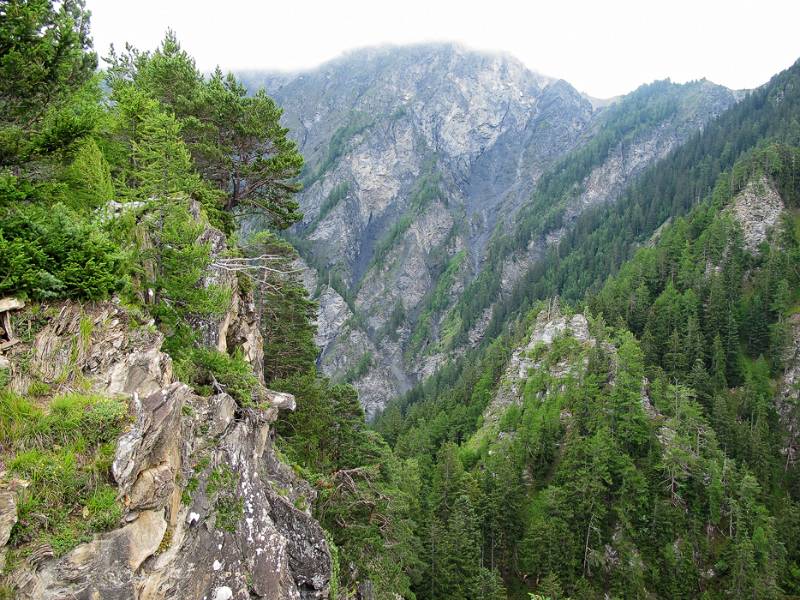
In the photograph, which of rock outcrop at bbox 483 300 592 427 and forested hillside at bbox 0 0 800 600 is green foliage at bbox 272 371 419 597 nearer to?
forested hillside at bbox 0 0 800 600

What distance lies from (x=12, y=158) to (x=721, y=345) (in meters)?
79.4

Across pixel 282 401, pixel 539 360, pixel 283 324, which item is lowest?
pixel 539 360

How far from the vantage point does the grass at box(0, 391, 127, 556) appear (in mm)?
7801

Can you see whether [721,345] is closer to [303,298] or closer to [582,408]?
[582,408]

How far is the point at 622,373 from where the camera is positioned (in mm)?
52125

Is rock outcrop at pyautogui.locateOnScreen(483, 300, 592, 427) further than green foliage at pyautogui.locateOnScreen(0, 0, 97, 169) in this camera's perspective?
Yes

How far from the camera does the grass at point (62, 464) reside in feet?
25.6

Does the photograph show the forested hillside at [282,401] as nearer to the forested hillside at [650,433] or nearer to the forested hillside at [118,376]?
the forested hillside at [118,376]

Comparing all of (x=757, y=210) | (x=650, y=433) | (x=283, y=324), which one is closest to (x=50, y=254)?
(x=283, y=324)

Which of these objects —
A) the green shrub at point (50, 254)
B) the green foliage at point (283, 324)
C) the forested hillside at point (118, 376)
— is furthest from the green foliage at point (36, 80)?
the green foliage at point (283, 324)

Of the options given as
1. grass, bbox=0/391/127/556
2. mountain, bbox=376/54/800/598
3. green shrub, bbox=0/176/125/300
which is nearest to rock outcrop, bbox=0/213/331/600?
grass, bbox=0/391/127/556

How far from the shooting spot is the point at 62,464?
26.7ft

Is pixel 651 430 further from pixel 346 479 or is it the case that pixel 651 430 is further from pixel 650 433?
pixel 346 479

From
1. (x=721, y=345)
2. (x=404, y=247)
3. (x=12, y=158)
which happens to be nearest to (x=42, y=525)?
(x=12, y=158)
